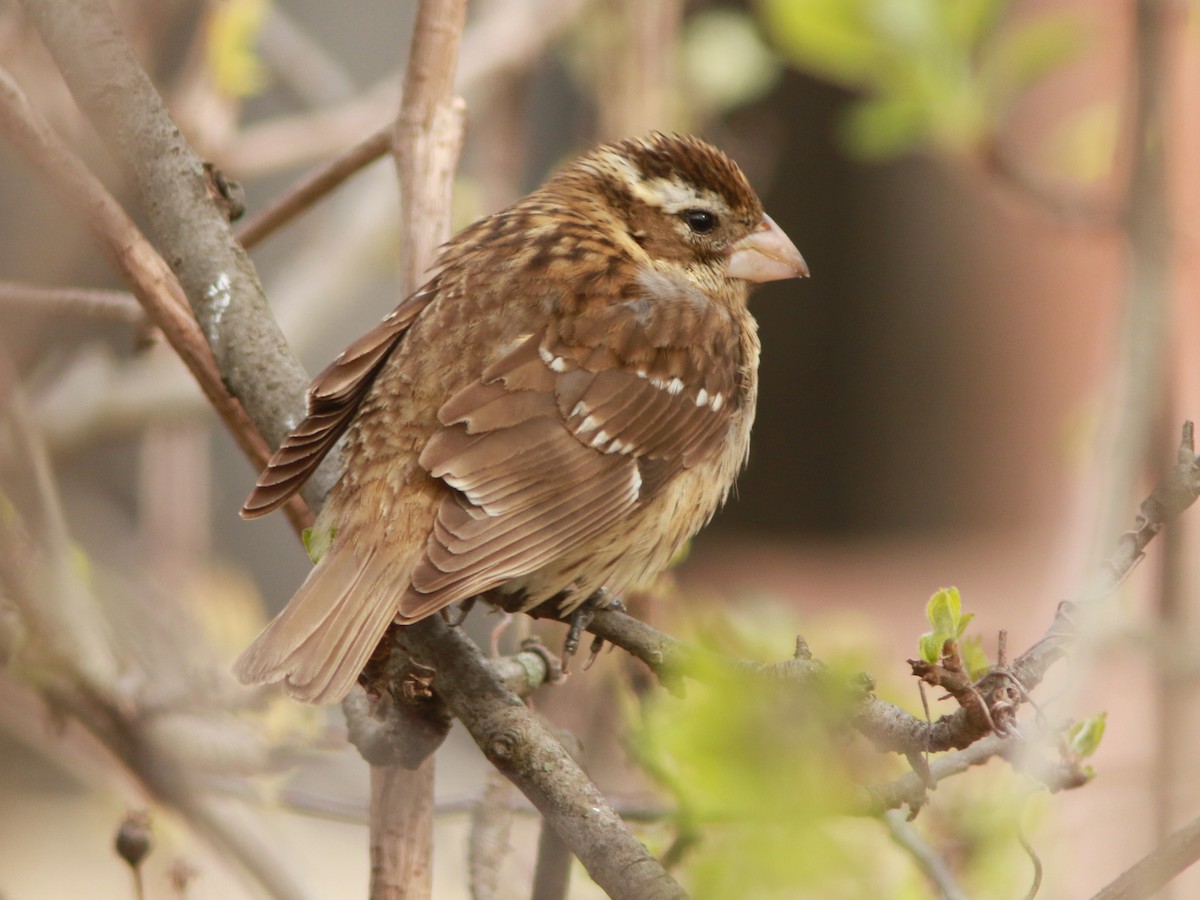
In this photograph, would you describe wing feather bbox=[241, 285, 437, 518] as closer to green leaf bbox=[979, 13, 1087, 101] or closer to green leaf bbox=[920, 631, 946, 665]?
green leaf bbox=[920, 631, 946, 665]

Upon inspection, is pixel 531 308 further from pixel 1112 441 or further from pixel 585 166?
pixel 1112 441

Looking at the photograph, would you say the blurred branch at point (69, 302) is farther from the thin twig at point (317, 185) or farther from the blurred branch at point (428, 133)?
the blurred branch at point (428, 133)

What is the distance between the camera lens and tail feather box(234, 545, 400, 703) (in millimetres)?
2098

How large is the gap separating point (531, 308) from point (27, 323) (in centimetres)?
87

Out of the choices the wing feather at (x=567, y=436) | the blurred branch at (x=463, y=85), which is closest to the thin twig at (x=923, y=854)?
the wing feather at (x=567, y=436)

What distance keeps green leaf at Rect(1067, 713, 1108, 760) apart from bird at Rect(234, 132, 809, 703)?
864mm

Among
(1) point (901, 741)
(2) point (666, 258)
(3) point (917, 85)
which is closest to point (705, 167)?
(2) point (666, 258)

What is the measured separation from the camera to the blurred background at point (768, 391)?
2312 millimetres

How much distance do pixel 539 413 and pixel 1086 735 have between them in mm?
1086

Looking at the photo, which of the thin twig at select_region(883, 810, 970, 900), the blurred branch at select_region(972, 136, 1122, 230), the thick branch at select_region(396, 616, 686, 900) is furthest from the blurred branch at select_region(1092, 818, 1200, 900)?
the blurred branch at select_region(972, 136, 1122, 230)

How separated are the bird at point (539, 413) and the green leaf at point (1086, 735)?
2.83 ft

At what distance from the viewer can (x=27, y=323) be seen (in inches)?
103

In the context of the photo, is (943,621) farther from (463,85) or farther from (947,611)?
(463,85)

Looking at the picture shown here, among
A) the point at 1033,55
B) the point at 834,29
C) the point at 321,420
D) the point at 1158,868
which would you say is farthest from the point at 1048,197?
the point at 1158,868
